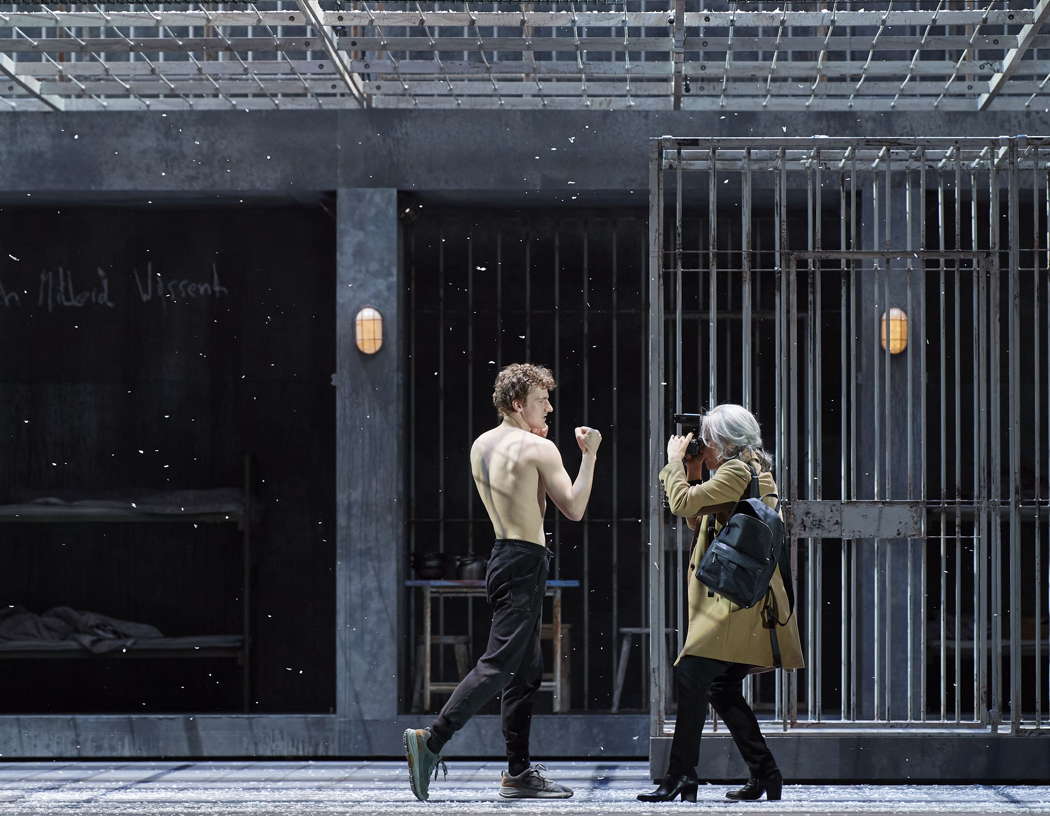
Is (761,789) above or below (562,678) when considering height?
below

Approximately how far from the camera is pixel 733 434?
6352 millimetres

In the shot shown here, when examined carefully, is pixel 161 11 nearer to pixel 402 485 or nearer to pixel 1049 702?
pixel 402 485

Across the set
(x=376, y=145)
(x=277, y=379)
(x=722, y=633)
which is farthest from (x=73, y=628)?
(x=722, y=633)

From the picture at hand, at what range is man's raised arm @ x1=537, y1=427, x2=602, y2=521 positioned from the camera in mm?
6410

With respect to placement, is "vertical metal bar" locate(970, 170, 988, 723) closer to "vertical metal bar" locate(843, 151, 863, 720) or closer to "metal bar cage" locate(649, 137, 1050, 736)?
"metal bar cage" locate(649, 137, 1050, 736)

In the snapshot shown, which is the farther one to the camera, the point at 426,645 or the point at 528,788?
the point at 426,645

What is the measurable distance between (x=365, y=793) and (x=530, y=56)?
3700 millimetres

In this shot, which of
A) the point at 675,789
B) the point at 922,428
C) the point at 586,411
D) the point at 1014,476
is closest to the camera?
the point at 675,789

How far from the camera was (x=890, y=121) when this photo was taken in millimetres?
8320

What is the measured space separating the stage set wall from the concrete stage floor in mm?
199

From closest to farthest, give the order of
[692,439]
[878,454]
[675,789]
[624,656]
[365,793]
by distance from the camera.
→ [675,789], [692,439], [365,793], [878,454], [624,656]

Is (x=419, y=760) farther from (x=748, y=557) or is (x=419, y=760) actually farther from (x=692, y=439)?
(x=692, y=439)

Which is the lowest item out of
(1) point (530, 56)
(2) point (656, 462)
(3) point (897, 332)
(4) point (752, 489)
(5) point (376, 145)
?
(4) point (752, 489)

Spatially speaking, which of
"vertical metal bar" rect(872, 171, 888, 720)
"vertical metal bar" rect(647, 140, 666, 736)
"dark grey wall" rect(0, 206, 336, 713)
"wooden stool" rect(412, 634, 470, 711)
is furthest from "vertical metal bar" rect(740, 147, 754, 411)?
"dark grey wall" rect(0, 206, 336, 713)
